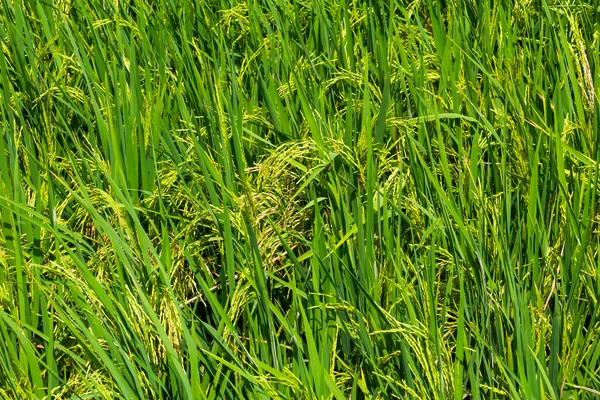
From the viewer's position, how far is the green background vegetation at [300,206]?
1.22 metres

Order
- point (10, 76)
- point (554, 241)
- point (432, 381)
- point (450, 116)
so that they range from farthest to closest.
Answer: point (10, 76), point (450, 116), point (554, 241), point (432, 381)

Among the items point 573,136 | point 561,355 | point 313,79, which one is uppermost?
point 313,79

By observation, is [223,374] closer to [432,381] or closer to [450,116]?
[432,381]

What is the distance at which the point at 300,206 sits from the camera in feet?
5.54

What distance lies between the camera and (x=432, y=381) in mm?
1108

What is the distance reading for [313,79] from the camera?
1899 millimetres

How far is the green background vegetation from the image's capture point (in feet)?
3.99

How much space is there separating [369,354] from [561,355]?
27 centimetres

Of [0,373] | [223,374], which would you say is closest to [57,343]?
[0,373]

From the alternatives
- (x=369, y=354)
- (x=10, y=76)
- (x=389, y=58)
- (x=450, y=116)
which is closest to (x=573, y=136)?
(x=450, y=116)

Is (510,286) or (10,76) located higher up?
(10,76)

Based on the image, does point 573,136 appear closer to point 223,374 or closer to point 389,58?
point 389,58

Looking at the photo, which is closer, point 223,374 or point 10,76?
point 223,374

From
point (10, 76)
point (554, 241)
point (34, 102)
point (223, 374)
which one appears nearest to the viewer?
point (223, 374)
